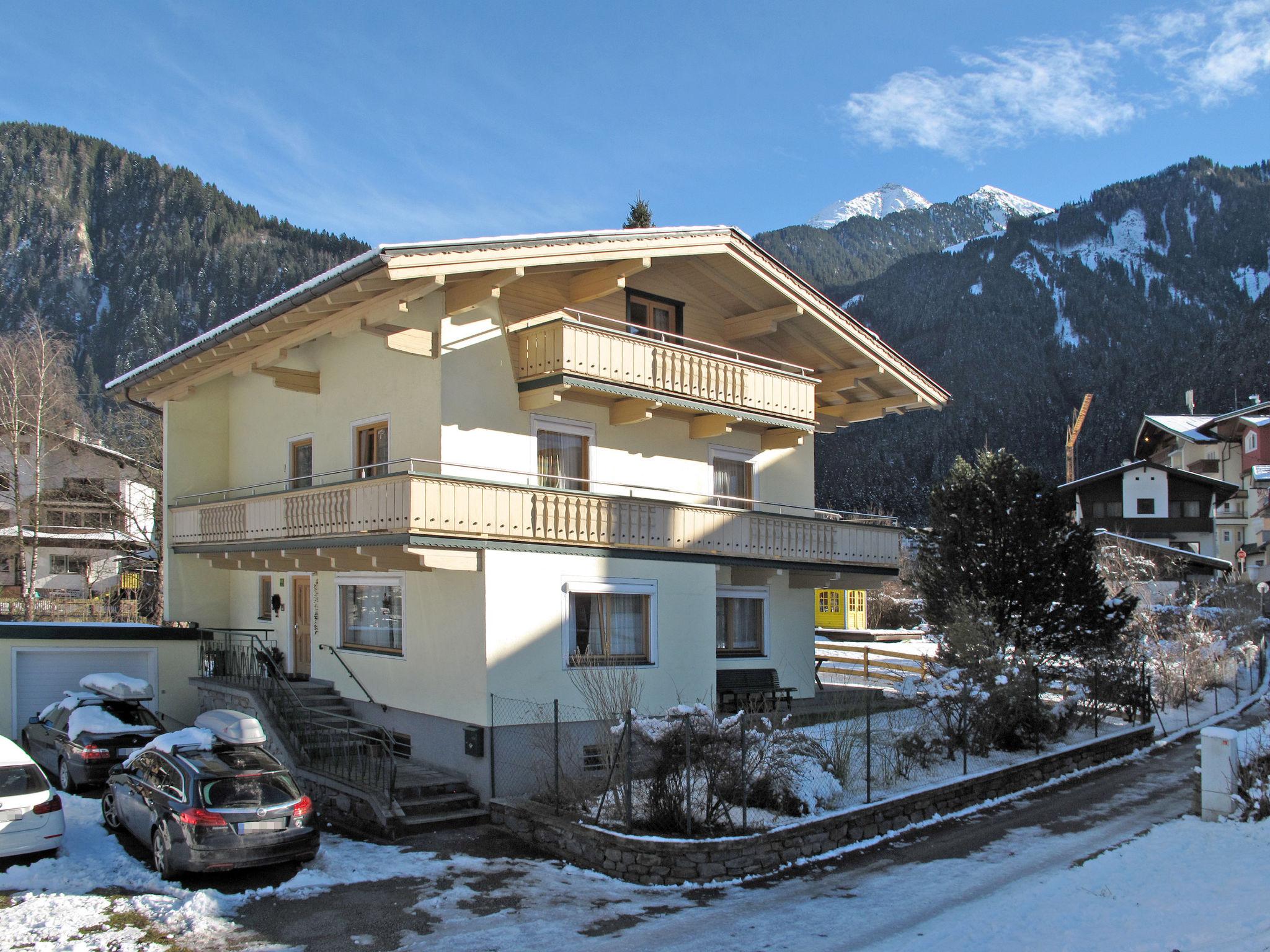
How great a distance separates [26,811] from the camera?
12273 mm

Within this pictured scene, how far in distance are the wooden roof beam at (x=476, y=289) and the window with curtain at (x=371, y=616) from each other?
17.6ft

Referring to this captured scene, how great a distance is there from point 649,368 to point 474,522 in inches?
194

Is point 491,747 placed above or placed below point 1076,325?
below

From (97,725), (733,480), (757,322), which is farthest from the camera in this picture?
(733,480)

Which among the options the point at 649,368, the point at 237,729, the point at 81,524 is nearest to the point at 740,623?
the point at 649,368

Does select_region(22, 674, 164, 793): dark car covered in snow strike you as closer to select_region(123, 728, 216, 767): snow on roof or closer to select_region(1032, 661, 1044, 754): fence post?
select_region(123, 728, 216, 767): snow on roof

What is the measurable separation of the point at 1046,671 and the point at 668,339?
11.6 m

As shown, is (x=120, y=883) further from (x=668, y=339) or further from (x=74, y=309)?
(x=74, y=309)

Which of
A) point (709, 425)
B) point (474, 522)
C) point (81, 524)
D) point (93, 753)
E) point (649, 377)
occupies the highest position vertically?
point (649, 377)

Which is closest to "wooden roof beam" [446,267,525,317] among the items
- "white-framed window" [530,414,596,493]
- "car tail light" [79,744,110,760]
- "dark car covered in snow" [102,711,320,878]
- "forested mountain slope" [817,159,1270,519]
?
"white-framed window" [530,414,596,493]

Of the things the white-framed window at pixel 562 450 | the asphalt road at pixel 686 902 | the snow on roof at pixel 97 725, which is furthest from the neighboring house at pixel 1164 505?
the snow on roof at pixel 97 725

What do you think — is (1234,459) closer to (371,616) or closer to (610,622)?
(610,622)

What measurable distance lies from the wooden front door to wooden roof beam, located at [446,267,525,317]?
25.4ft

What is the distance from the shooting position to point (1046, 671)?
2303 centimetres
